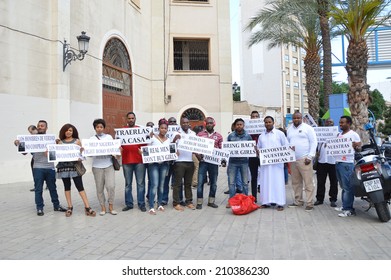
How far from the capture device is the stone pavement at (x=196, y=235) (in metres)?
4.46

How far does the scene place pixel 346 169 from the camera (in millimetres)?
6500

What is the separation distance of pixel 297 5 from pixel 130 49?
7980 millimetres

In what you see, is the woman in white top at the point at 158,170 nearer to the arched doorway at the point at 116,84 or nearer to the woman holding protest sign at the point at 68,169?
the woman holding protest sign at the point at 68,169

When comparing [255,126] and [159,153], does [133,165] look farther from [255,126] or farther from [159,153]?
[255,126]

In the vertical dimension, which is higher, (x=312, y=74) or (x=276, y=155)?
(x=312, y=74)

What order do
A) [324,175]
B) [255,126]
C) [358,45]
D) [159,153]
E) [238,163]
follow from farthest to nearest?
1. [358,45]
2. [255,126]
3. [324,175]
4. [238,163]
5. [159,153]

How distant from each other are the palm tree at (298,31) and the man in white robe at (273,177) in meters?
9.37

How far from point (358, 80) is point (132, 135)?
22.8 feet

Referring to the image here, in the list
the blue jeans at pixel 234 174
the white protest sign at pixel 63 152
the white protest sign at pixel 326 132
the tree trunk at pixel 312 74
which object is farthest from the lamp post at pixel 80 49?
the tree trunk at pixel 312 74

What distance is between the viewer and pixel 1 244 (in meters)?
4.90

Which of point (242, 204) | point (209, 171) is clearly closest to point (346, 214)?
point (242, 204)

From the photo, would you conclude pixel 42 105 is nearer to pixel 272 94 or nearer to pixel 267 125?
pixel 267 125

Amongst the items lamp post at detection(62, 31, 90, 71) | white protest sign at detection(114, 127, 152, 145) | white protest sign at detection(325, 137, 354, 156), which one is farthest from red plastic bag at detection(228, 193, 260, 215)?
lamp post at detection(62, 31, 90, 71)

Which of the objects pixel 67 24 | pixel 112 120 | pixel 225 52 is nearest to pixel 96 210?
pixel 67 24
